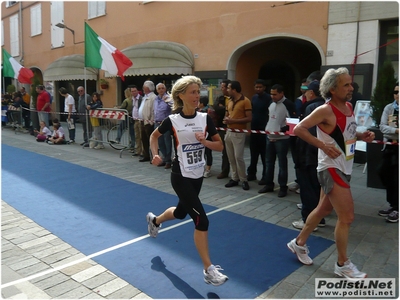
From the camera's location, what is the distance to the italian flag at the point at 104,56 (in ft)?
33.2

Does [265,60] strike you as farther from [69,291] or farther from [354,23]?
[69,291]

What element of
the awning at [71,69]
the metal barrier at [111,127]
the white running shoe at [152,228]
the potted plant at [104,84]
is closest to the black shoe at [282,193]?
the white running shoe at [152,228]

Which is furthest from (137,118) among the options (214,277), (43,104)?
(214,277)

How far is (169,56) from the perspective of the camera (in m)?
13.5

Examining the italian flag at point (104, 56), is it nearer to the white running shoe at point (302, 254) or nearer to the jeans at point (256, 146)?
the jeans at point (256, 146)

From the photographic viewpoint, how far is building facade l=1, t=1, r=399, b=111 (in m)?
9.42

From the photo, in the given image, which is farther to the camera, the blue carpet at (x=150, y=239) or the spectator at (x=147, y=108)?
the spectator at (x=147, y=108)

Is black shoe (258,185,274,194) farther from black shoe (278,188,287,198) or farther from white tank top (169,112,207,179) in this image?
white tank top (169,112,207,179)

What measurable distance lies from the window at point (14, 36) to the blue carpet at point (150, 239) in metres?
22.2

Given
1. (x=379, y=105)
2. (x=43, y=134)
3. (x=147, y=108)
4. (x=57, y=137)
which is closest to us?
(x=379, y=105)

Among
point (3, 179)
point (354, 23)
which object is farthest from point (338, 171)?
point (354, 23)

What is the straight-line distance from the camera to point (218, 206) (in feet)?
18.7

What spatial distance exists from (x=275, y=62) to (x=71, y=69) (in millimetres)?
10516

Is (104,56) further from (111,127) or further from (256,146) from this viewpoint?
(256,146)
